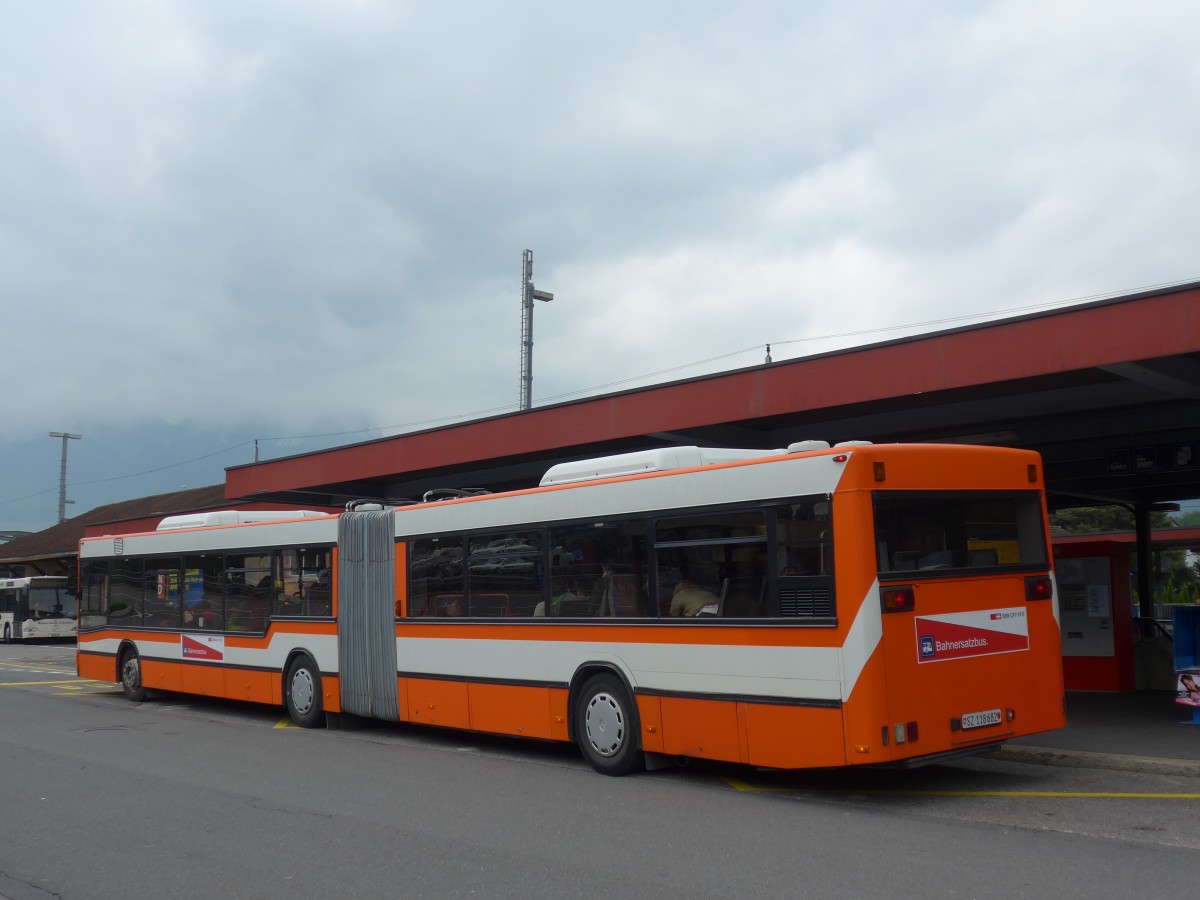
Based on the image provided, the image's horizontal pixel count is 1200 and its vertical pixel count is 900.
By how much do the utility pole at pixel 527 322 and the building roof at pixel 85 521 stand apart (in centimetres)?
2825

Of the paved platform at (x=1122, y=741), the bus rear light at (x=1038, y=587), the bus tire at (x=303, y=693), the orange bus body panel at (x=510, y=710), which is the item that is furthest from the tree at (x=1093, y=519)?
the bus rear light at (x=1038, y=587)

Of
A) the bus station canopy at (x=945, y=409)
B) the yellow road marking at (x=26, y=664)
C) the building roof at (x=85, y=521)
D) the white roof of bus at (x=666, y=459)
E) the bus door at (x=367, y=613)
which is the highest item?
the building roof at (x=85, y=521)

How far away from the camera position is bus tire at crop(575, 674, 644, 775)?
10.1 meters

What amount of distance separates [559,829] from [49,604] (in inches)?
1684

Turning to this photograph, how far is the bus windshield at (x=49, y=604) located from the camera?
145 ft

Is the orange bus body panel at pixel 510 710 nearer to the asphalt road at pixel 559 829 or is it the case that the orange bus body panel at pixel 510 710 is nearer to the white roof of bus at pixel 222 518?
the asphalt road at pixel 559 829

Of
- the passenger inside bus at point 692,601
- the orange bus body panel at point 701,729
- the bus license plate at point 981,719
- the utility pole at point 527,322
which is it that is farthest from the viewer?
the utility pole at point 527,322

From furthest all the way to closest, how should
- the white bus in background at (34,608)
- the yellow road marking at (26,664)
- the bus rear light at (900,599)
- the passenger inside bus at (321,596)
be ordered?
the white bus in background at (34,608), the yellow road marking at (26,664), the passenger inside bus at (321,596), the bus rear light at (900,599)

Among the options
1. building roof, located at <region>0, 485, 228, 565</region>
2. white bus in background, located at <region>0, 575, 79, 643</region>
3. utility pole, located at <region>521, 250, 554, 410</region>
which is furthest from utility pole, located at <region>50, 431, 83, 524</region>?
utility pole, located at <region>521, 250, 554, 410</region>

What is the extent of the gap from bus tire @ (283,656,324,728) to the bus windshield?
→ 34.3 metres

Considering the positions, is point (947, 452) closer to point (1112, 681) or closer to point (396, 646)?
point (396, 646)

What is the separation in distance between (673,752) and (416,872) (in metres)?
3.40

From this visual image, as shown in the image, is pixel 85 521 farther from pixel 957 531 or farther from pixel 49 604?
pixel 957 531

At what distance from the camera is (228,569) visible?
1611cm
